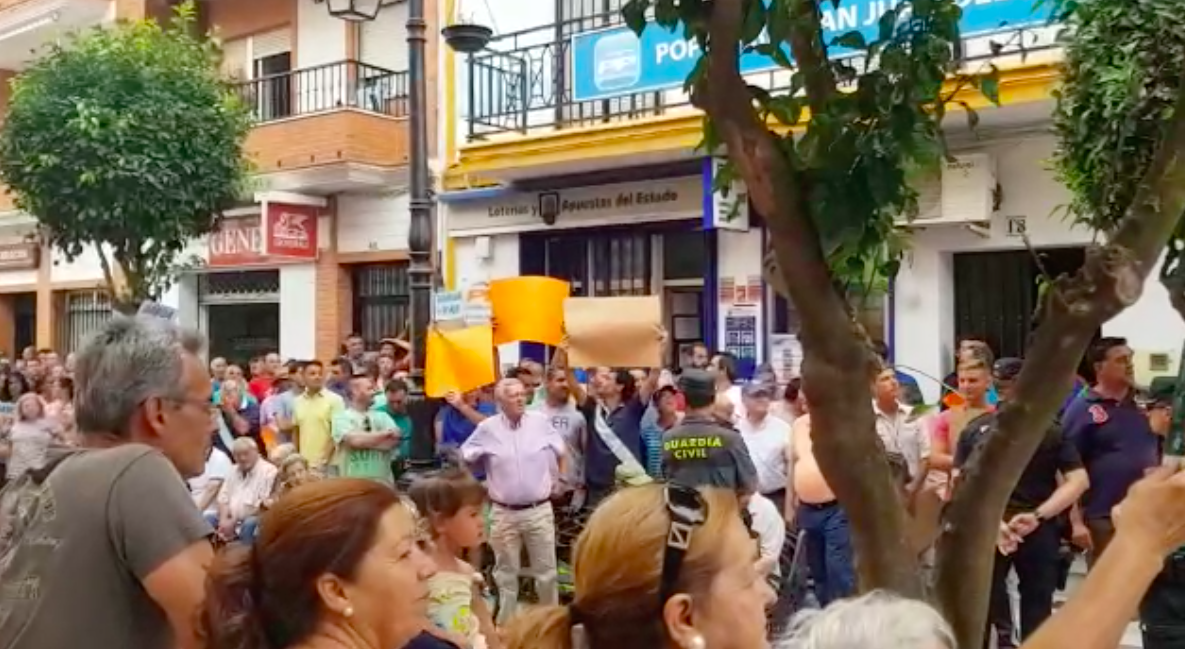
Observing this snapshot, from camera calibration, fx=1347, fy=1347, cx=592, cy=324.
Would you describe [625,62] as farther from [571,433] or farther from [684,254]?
[571,433]

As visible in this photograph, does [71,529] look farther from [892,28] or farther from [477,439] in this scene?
[477,439]

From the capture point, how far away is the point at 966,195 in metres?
11.6

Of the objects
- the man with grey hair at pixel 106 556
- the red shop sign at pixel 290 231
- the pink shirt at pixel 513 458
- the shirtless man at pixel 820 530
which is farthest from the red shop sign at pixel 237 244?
the man with grey hair at pixel 106 556

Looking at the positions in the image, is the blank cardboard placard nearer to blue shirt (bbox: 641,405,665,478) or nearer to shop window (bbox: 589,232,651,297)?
blue shirt (bbox: 641,405,665,478)

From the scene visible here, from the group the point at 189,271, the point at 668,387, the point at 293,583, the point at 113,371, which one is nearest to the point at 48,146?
the point at 189,271

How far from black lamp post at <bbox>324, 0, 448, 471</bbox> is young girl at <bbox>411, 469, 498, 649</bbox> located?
3.97 metres

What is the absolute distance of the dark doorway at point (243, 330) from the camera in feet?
61.4

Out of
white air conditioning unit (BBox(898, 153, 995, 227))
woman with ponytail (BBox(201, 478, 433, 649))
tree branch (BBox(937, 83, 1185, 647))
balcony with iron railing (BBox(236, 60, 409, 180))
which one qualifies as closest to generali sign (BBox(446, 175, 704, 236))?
balcony with iron railing (BBox(236, 60, 409, 180))

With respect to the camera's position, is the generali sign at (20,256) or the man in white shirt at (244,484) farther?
the generali sign at (20,256)

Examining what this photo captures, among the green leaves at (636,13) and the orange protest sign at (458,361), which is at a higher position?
the green leaves at (636,13)

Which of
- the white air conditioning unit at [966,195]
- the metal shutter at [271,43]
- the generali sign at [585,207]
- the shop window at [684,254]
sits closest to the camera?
the white air conditioning unit at [966,195]

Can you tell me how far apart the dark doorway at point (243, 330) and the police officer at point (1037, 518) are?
13145 mm

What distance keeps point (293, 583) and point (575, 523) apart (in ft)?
26.4

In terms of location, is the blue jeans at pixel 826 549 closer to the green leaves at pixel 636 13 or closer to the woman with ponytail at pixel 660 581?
the green leaves at pixel 636 13
